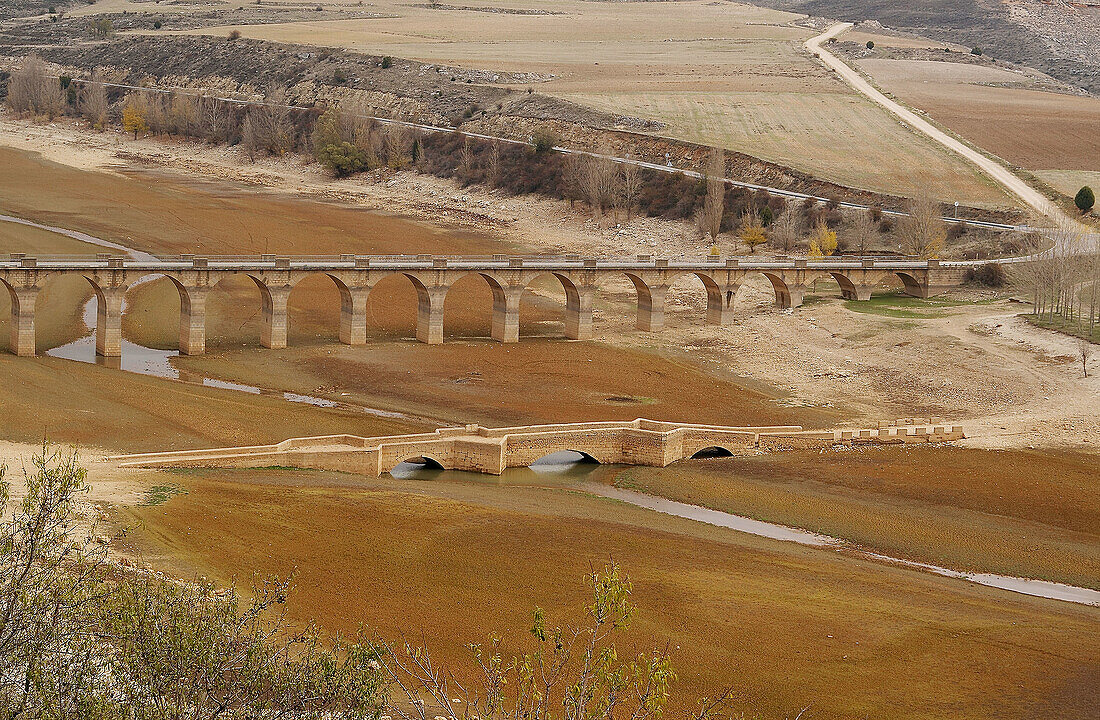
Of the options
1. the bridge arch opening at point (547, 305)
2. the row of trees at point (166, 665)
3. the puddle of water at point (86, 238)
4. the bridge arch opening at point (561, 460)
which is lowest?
the bridge arch opening at point (561, 460)

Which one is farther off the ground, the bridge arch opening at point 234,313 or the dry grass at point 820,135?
the dry grass at point 820,135

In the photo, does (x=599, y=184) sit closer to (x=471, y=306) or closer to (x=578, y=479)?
(x=471, y=306)

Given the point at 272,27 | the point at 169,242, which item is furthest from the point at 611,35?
the point at 169,242

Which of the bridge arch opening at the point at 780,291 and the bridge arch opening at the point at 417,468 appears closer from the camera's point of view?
the bridge arch opening at the point at 417,468

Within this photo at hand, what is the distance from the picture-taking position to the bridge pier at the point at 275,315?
66.2 m

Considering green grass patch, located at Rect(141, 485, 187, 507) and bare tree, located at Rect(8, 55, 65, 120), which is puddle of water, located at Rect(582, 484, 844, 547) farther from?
bare tree, located at Rect(8, 55, 65, 120)

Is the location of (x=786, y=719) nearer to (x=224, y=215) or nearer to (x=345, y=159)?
(x=224, y=215)

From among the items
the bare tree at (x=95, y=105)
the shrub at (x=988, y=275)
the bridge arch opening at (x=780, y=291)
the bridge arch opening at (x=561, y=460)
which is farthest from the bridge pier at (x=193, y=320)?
the bare tree at (x=95, y=105)

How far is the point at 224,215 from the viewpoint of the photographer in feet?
339

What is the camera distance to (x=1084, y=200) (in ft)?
336

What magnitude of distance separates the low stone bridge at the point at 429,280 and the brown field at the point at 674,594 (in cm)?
2202

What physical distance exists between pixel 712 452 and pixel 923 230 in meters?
44.6

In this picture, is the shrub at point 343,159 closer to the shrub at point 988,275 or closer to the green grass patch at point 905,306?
the green grass patch at point 905,306

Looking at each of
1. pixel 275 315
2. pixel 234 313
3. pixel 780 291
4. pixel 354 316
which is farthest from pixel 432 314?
pixel 780 291
